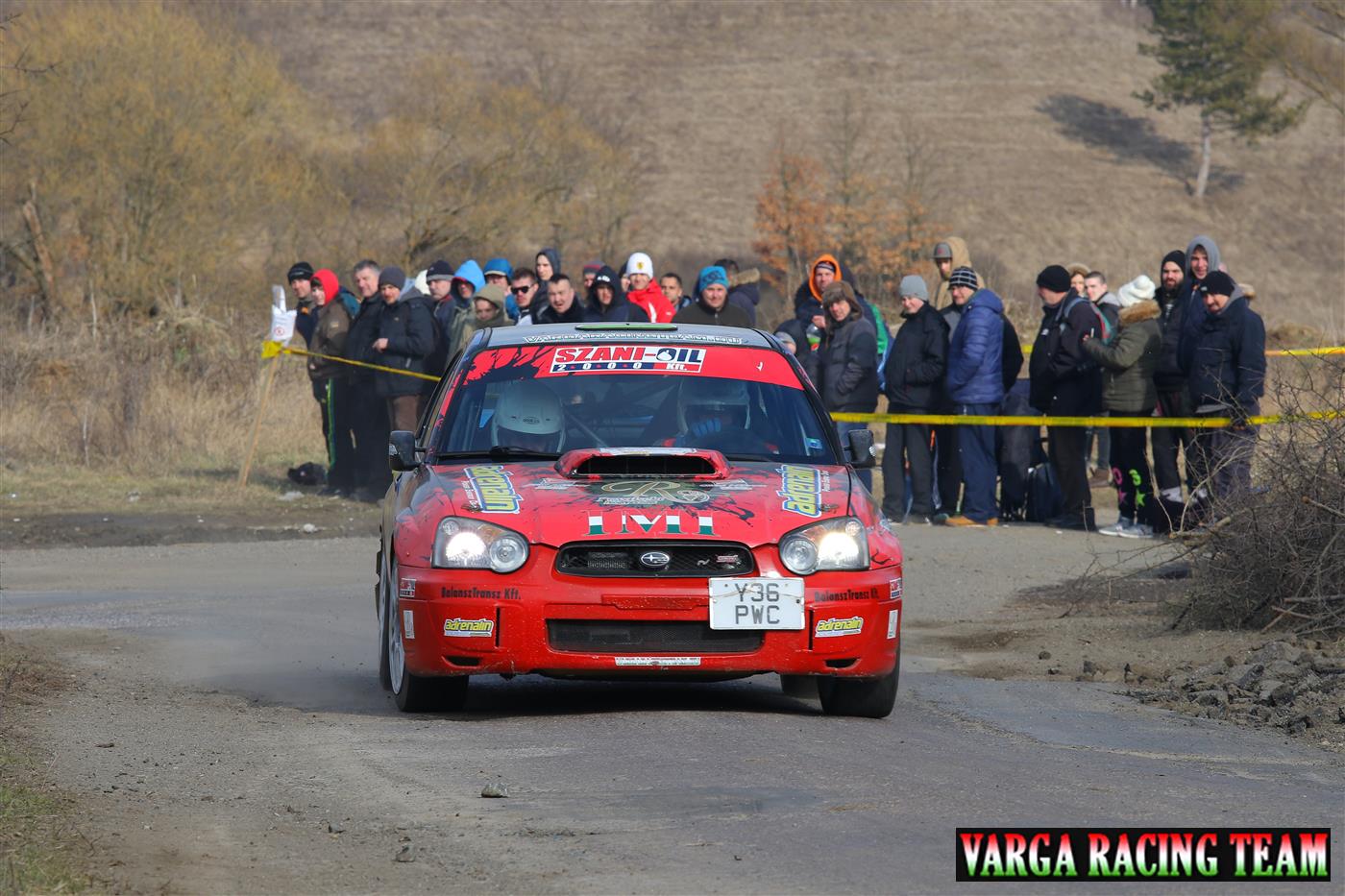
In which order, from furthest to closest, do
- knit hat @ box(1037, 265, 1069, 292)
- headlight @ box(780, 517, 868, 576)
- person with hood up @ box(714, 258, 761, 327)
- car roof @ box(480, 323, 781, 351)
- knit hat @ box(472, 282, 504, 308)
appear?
person with hood up @ box(714, 258, 761, 327) → knit hat @ box(472, 282, 504, 308) → knit hat @ box(1037, 265, 1069, 292) → car roof @ box(480, 323, 781, 351) → headlight @ box(780, 517, 868, 576)

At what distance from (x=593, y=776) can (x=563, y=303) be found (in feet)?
39.0

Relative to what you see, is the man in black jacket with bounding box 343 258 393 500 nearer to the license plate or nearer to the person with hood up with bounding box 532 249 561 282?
the person with hood up with bounding box 532 249 561 282

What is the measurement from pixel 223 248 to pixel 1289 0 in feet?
163

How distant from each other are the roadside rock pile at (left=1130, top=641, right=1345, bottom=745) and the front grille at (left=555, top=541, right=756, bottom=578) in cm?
254

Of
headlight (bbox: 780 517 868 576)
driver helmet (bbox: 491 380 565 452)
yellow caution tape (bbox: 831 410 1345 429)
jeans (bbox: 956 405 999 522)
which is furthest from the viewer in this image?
jeans (bbox: 956 405 999 522)

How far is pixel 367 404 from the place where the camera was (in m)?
21.0

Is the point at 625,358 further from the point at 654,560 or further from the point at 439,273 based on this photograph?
the point at 439,273

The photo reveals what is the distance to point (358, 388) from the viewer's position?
21141mm

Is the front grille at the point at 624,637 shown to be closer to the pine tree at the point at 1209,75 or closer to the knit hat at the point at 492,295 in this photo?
the knit hat at the point at 492,295

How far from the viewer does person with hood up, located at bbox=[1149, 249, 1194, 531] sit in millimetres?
17172

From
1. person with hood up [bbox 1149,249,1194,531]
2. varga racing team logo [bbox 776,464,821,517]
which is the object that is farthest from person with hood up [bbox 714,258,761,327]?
varga racing team logo [bbox 776,464,821,517]

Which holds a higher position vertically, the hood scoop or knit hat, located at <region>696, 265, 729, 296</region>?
knit hat, located at <region>696, 265, 729, 296</region>

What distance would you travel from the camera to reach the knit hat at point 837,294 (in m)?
18.6

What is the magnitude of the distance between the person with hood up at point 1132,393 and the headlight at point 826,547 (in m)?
9.27
